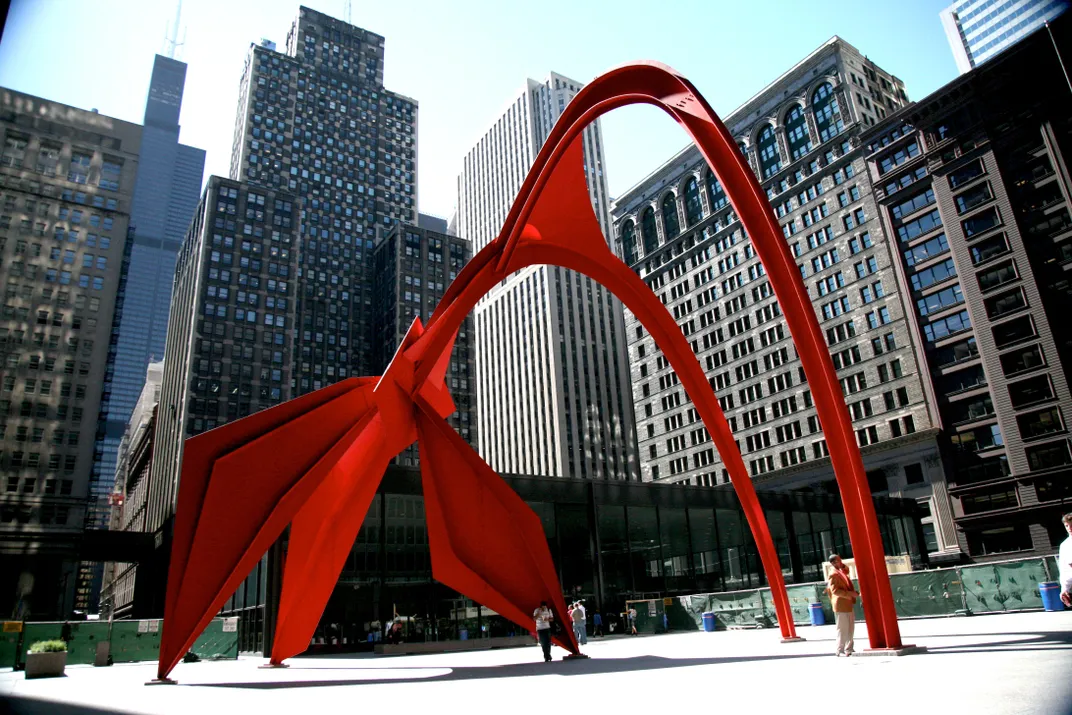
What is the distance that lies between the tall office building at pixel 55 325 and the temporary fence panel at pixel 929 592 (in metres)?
22.4

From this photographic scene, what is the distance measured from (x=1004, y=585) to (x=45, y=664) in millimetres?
25994

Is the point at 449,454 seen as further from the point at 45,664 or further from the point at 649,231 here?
the point at 649,231

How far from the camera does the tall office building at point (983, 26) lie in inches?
153

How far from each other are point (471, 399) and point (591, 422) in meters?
23.6

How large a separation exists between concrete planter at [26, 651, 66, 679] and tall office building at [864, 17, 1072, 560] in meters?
57.4

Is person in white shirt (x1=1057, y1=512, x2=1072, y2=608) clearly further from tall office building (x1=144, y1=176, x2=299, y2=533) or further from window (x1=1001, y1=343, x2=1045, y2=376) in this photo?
tall office building (x1=144, y1=176, x2=299, y2=533)

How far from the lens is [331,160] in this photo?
411 feet

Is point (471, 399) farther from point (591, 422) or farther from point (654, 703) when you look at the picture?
point (654, 703)

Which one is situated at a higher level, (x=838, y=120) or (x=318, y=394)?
(x=838, y=120)

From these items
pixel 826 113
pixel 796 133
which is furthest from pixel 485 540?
pixel 796 133

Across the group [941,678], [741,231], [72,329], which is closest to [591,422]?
[741,231]

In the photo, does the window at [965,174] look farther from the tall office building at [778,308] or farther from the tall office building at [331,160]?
the tall office building at [331,160]

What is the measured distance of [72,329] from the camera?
3800 cm

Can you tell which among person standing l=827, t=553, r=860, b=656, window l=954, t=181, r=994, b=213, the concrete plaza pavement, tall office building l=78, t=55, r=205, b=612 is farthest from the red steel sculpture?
tall office building l=78, t=55, r=205, b=612
